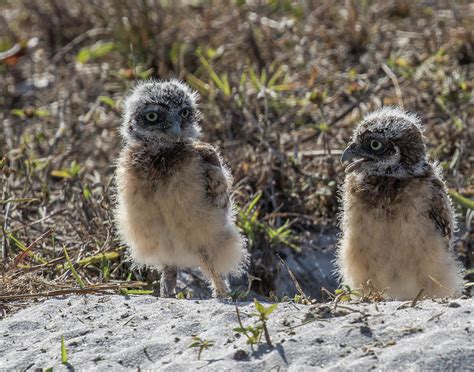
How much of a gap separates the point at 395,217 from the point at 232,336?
174 centimetres

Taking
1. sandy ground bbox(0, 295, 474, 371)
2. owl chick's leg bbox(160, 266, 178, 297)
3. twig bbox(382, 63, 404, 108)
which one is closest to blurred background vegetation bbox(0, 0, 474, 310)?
twig bbox(382, 63, 404, 108)

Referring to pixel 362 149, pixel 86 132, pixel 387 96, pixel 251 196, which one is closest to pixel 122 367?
pixel 362 149

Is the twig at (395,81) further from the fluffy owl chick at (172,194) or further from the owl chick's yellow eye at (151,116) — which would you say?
the owl chick's yellow eye at (151,116)

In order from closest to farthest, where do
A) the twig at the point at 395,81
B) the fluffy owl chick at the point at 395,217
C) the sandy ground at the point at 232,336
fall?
the sandy ground at the point at 232,336, the fluffy owl chick at the point at 395,217, the twig at the point at 395,81

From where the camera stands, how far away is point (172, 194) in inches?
225

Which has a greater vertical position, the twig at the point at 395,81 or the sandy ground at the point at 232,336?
the twig at the point at 395,81

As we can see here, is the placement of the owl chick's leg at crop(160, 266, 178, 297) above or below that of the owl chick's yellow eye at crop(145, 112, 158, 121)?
below

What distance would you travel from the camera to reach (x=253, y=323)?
454 centimetres

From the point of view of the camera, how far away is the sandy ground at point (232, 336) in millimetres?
4023

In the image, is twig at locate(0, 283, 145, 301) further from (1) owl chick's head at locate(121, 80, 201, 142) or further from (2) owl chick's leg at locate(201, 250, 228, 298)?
(1) owl chick's head at locate(121, 80, 201, 142)

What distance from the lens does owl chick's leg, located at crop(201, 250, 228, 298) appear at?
5.96 m

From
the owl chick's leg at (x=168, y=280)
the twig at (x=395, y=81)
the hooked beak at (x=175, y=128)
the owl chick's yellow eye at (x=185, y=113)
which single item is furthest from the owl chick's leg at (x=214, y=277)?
the twig at (x=395, y=81)

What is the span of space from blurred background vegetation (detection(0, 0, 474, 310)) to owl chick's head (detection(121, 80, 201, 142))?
0.86 metres

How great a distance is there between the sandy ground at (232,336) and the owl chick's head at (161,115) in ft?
4.39
